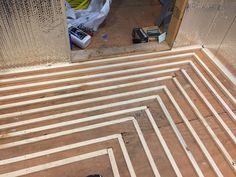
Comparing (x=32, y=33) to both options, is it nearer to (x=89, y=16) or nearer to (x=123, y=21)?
(x=89, y=16)

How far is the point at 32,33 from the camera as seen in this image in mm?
973

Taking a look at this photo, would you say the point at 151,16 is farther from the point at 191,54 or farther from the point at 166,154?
the point at 166,154

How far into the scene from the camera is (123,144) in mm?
875

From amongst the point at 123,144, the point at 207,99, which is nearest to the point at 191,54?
the point at 207,99

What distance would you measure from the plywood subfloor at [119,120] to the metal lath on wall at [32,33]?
0.07 metres

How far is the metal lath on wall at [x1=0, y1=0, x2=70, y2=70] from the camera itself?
891 millimetres

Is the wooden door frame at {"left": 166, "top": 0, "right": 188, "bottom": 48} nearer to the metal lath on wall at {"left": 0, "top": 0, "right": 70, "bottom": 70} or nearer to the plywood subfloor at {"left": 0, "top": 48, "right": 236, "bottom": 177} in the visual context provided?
the plywood subfloor at {"left": 0, "top": 48, "right": 236, "bottom": 177}

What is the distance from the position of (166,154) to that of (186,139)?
0.12 metres

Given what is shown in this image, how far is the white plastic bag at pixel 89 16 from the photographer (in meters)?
1.28

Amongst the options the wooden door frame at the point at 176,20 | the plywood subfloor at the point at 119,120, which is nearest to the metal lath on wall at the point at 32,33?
the plywood subfloor at the point at 119,120

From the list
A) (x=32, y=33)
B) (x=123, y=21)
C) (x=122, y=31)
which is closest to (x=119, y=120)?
(x=32, y=33)

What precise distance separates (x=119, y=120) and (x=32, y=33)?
0.53 meters

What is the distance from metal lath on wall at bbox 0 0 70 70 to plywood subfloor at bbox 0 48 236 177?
0.07 meters

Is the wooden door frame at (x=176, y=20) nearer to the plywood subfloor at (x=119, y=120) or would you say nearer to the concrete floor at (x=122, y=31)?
the concrete floor at (x=122, y=31)
